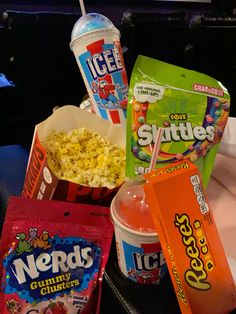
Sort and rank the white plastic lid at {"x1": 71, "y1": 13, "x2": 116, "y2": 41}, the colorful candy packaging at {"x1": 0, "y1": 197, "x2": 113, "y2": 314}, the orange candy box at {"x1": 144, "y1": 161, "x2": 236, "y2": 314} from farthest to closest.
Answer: the white plastic lid at {"x1": 71, "y1": 13, "x2": 116, "y2": 41} < the colorful candy packaging at {"x1": 0, "y1": 197, "x2": 113, "y2": 314} < the orange candy box at {"x1": 144, "y1": 161, "x2": 236, "y2": 314}

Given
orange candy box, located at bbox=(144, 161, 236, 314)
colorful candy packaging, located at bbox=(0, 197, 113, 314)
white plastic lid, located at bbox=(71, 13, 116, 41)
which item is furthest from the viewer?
white plastic lid, located at bbox=(71, 13, 116, 41)

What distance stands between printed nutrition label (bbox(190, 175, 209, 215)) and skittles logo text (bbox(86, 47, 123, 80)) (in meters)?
0.40

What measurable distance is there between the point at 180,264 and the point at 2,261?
0.34 metres

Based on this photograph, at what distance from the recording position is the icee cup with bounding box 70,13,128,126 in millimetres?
871

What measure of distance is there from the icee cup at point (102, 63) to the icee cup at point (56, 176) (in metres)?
0.07

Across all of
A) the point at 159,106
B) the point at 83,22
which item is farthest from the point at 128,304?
the point at 83,22

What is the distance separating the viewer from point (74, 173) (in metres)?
0.77

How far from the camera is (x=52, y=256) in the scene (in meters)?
0.69

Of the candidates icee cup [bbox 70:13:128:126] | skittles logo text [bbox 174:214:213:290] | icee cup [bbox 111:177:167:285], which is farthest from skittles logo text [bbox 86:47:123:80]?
skittles logo text [bbox 174:214:213:290]

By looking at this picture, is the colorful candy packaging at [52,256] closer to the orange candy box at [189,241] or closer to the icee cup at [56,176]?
the icee cup at [56,176]

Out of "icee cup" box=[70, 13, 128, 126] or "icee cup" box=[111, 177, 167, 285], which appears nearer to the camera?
"icee cup" box=[111, 177, 167, 285]

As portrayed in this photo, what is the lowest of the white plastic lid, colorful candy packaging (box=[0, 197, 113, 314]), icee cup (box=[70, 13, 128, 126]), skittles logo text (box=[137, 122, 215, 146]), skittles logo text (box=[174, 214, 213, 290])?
colorful candy packaging (box=[0, 197, 113, 314])

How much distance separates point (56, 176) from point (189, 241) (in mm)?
289

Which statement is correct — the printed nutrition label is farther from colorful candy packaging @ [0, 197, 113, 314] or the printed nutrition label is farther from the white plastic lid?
the white plastic lid
